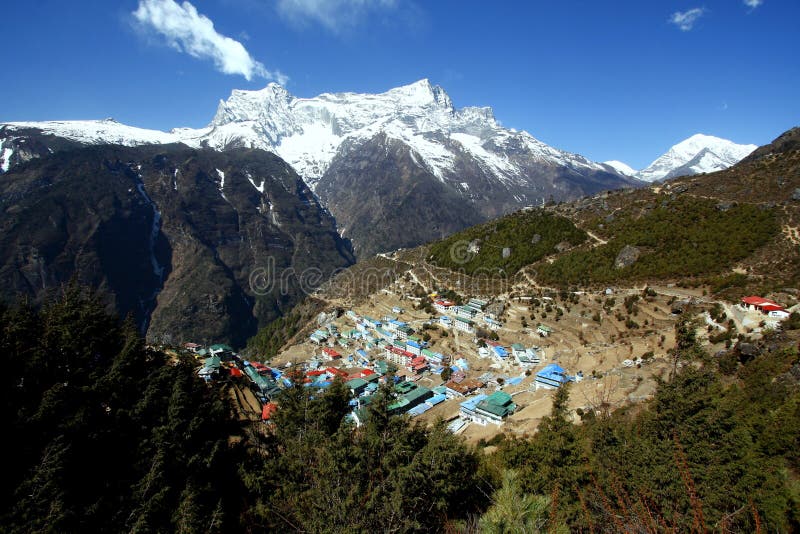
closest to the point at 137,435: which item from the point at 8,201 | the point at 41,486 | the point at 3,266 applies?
the point at 41,486

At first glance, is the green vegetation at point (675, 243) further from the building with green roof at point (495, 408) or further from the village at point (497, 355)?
the building with green roof at point (495, 408)

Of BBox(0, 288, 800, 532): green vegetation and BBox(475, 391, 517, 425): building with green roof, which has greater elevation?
BBox(0, 288, 800, 532): green vegetation

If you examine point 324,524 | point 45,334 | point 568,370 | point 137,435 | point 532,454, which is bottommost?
point 568,370

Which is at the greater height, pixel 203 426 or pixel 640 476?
pixel 203 426

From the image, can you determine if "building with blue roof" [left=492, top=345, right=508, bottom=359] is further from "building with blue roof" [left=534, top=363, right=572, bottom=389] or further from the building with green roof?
the building with green roof

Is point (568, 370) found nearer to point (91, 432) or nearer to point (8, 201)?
point (91, 432)

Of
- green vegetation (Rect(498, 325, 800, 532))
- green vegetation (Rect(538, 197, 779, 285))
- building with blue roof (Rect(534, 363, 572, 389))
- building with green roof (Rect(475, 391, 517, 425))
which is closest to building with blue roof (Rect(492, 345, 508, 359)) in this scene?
building with blue roof (Rect(534, 363, 572, 389))

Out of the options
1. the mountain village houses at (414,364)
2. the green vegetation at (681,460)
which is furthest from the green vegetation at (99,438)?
the mountain village houses at (414,364)
